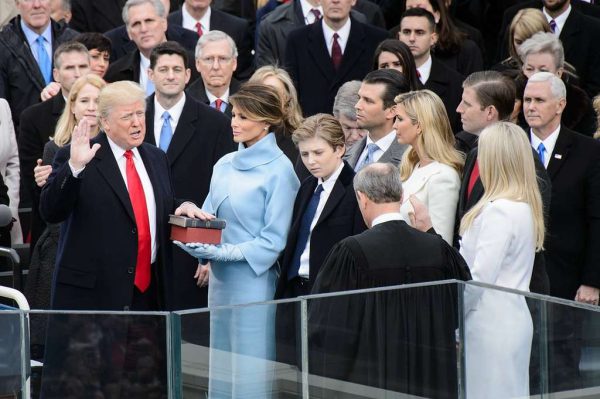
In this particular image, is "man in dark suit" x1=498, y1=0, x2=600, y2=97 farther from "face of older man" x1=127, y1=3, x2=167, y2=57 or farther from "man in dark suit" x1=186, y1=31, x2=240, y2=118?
"face of older man" x1=127, y1=3, x2=167, y2=57

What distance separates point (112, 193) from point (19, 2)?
4832 millimetres

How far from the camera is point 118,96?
7.07 meters

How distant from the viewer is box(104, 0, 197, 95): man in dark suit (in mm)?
10562

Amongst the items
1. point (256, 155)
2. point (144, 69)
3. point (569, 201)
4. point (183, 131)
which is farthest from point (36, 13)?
point (569, 201)

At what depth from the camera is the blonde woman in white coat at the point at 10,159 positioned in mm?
9781

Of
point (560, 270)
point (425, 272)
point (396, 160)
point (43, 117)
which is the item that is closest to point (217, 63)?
point (43, 117)

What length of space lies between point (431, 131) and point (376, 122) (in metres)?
0.60

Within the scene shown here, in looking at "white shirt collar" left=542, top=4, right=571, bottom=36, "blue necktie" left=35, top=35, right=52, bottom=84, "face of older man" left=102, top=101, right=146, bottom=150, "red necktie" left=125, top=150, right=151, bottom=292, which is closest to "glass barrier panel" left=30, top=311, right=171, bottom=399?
"red necktie" left=125, top=150, right=151, bottom=292

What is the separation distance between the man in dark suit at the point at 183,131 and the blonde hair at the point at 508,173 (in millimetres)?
2525

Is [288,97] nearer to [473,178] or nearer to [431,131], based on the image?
[431,131]

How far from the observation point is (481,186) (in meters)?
7.11

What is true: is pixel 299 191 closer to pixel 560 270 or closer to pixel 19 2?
pixel 560 270

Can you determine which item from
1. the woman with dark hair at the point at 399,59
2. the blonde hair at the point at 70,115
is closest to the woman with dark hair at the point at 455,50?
the woman with dark hair at the point at 399,59

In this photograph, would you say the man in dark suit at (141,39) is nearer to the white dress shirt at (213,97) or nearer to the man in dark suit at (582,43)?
the white dress shirt at (213,97)
